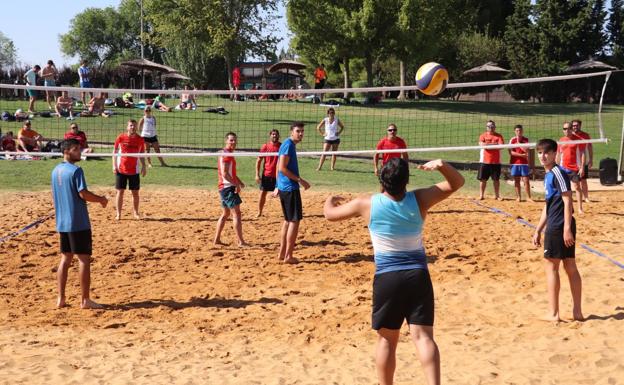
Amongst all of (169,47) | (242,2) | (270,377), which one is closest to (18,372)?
(270,377)

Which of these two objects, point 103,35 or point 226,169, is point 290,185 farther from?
point 103,35

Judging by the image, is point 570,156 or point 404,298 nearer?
point 404,298

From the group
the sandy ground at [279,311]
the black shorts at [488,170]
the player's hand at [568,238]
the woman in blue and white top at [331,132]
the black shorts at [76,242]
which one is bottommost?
the sandy ground at [279,311]

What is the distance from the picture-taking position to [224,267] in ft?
28.7

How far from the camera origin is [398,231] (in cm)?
445

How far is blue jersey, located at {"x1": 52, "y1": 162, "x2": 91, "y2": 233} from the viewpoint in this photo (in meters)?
6.81

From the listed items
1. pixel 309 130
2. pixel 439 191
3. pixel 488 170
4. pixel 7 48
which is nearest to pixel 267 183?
pixel 488 170

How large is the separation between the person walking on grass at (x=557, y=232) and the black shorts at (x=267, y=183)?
5.97 meters

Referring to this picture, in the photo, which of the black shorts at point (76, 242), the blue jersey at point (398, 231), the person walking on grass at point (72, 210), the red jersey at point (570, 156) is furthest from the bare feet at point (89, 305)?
the red jersey at point (570, 156)

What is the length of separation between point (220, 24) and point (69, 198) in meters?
37.9

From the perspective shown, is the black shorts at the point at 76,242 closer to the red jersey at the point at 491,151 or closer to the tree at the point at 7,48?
the red jersey at the point at 491,151

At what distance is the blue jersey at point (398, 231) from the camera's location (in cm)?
445

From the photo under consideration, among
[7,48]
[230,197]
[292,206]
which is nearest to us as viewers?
[292,206]

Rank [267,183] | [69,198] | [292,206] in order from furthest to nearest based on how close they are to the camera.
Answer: [267,183]
[292,206]
[69,198]
